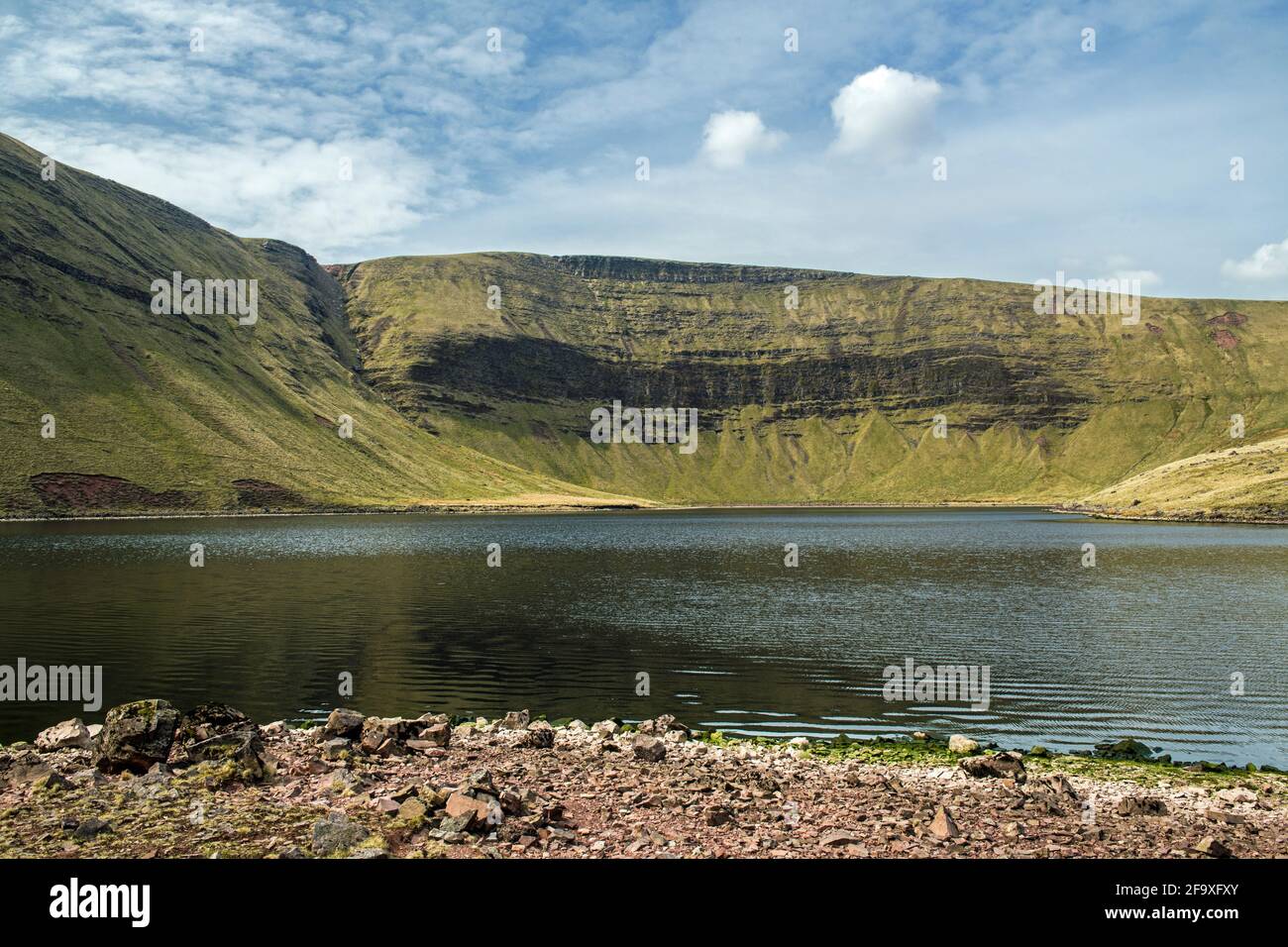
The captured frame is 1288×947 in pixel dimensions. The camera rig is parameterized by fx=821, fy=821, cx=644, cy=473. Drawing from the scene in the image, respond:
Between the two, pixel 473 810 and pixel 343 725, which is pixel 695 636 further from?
pixel 473 810

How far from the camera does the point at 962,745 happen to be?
24250 millimetres

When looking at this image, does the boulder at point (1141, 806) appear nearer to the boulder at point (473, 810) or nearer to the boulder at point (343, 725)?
the boulder at point (473, 810)

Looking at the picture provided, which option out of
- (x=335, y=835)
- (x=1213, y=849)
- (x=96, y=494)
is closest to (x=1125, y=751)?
(x=1213, y=849)

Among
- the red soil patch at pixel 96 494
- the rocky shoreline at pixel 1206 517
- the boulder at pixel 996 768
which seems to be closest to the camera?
the boulder at pixel 996 768

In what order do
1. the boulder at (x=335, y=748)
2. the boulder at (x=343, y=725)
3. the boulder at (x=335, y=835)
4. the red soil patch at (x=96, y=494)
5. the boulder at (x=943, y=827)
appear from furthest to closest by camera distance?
1. the red soil patch at (x=96, y=494)
2. the boulder at (x=343, y=725)
3. the boulder at (x=335, y=748)
4. the boulder at (x=943, y=827)
5. the boulder at (x=335, y=835)

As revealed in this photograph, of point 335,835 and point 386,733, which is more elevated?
point 335,835

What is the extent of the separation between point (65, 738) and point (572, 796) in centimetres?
1493

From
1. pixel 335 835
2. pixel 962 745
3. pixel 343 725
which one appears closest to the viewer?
pixel 335 835

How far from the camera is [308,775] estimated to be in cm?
1978

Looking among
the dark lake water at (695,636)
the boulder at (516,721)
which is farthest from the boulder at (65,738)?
the boulder at (516,721)

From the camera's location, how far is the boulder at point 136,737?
1994 cm

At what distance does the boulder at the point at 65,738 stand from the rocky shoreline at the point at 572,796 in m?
0.06

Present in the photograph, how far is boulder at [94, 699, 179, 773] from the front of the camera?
19938 mm

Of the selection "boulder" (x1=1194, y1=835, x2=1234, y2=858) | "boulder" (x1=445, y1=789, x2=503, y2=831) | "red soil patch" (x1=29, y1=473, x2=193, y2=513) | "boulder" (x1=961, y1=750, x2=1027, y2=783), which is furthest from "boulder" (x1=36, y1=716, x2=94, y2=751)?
"red soil patch" (x1=29, y1=473, x2=193, y2=513)
